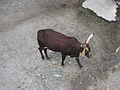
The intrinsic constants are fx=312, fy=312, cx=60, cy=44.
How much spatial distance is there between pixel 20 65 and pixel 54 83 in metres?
1.35

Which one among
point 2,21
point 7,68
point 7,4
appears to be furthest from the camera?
point 7,4

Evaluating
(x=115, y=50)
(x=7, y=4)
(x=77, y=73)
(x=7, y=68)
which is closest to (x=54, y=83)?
(x=77, y=73)

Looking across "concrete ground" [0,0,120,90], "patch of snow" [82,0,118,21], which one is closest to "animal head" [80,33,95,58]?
"concrete ground" [0,0,120,90]

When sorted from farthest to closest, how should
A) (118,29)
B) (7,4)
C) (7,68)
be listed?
(7,4)
(118,29)
(7,68)

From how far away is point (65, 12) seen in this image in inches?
475

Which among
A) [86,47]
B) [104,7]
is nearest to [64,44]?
[86,47]

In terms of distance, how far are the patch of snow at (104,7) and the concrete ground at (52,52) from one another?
0.56 feet

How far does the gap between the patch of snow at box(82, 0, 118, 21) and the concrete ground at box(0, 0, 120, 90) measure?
0.56ft

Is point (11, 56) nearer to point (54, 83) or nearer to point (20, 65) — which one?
point (20, 65)

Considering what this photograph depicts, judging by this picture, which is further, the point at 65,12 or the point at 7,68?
the point at 65,12

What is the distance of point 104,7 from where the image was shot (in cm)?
1178

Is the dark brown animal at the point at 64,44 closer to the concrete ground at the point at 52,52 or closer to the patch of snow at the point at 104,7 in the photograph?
the concrete ground at the point at 52,52

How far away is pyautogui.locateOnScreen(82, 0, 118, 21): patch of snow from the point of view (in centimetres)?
1164

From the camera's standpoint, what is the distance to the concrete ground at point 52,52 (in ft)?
29.5
